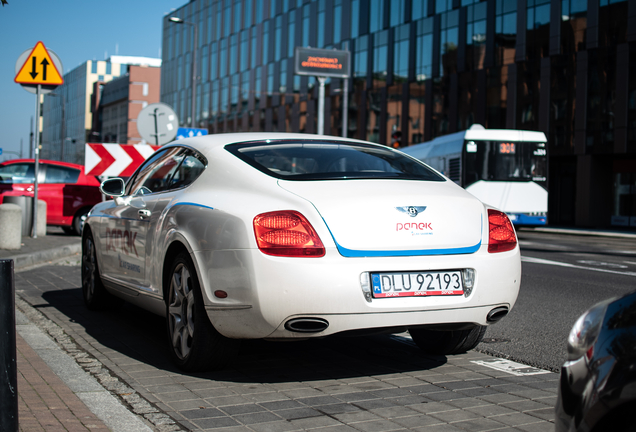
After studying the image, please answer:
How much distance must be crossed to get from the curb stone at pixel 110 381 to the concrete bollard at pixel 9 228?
5.85m

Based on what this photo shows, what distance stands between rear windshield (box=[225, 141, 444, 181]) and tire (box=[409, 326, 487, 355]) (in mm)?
1001

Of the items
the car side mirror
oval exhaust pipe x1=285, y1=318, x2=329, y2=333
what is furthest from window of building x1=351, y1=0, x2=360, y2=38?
oval exhaust pipe x1=285, y1=318, x2=329, y2=333

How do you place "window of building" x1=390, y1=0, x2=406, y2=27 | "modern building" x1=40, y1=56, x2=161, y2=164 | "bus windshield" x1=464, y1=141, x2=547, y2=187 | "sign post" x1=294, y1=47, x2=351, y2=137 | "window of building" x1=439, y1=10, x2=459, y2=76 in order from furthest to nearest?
"modern building" x1=40, y1=56, x2=161, y2=164 → "window of building" x1=390, y1=0, x2=406, y2=27 → "window of building" x1=439, y1=10, x2=459, y2=76 → "sign post" x1=294, y1=47, x2=351, y2=137 → "bus windshield" x1=464, y1=141, x2=547, y2=187

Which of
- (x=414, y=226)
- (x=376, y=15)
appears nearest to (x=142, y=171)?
(x=414, y=226)

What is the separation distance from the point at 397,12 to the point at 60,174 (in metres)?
30.1

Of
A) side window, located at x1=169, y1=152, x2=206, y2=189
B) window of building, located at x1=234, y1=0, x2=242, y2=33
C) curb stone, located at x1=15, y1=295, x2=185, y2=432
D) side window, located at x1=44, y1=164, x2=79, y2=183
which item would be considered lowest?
curb stone, located at x1=15, y1=295, x2=185, y2=432

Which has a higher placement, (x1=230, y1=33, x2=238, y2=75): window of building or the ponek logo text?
(x1=230, y1=33, x2=238, y2=75): window of building

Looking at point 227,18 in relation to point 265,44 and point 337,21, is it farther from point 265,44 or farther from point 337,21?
point 337,21

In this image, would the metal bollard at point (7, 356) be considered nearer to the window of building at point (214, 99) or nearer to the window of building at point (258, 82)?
the window of building at point (258, 82)

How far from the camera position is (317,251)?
3730mm

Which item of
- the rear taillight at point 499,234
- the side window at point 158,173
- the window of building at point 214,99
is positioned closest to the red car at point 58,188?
the side window at point 158,173

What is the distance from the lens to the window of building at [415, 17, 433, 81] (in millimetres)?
39688

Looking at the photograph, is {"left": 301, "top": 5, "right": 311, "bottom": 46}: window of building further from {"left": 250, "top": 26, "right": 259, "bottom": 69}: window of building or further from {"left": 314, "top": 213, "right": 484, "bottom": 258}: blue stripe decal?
{"left": 314, "top": 213, "right": 484, "bottom": 258}: blue stripe decal

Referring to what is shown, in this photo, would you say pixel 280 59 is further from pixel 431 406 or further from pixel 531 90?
pixel 431 406
